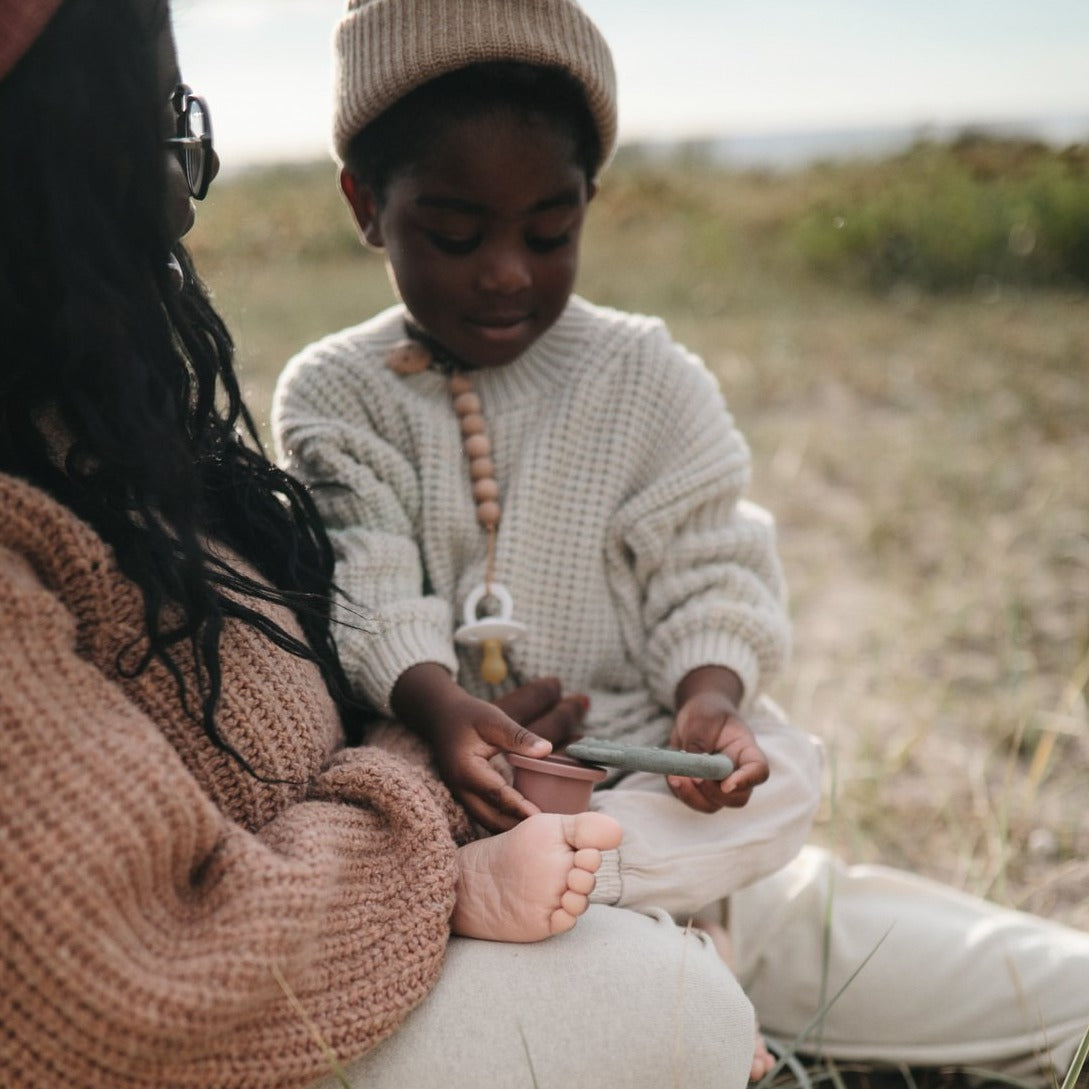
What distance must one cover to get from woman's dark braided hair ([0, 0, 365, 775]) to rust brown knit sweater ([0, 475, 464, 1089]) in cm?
5

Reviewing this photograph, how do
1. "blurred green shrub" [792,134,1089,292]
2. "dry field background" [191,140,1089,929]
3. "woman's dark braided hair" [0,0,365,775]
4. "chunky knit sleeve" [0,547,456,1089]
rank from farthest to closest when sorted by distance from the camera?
"blurred green shrub" [792,134,1089,292]
"dry field background" [191,140,1089,929]
"woman's dark braided hair" [0,0,365,775]
"chunky knit sleeve" [0,547,456,1089]

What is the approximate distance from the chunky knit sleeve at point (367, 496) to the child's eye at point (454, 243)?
0.23 metres

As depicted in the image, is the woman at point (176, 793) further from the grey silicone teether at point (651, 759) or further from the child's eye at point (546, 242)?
the child's eye at point (546, 242)

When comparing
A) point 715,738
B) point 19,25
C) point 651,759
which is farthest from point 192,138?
point 715,738

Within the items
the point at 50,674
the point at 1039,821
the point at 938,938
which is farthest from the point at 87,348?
the point at 1039,821

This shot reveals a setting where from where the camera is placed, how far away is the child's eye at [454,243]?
5.57ft

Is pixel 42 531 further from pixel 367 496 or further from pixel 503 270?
pixel 503 270

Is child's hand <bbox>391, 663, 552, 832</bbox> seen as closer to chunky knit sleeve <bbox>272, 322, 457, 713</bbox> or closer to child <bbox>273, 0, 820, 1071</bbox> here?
child <bbox>273, 0, 820, 1071</bbox>

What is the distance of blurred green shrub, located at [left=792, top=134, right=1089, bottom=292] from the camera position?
6.58 metres

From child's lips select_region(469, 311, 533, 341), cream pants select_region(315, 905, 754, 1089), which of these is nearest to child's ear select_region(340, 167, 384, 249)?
child's lips select_region(469, 311, 533, 341)

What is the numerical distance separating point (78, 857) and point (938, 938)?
1382 mm

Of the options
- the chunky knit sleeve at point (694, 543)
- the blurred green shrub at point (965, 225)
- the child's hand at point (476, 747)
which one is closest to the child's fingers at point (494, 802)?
the child's hand at point (476, 747)

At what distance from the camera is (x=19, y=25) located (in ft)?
3.63

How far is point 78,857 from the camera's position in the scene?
1043 millimetres
